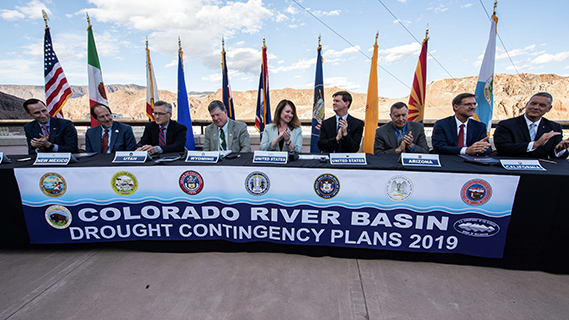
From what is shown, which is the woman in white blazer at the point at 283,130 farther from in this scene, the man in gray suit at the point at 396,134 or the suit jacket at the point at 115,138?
the suit jacket at the point at 115,138

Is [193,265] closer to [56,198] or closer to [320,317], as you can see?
[320,317]

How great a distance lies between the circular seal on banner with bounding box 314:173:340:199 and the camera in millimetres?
1798

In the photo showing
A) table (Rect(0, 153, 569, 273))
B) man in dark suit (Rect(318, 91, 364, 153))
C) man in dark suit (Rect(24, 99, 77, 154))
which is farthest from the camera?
man in dark suit (Rect(318, 91, 364, 153))

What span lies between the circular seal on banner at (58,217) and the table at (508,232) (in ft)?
0.78

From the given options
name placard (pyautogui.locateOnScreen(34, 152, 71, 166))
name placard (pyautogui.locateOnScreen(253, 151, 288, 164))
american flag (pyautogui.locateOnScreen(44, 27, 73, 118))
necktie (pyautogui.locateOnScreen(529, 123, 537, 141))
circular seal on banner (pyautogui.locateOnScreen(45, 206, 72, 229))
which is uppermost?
american flag (pyautogui.locateOnScreen(44, 27, 73, 118))

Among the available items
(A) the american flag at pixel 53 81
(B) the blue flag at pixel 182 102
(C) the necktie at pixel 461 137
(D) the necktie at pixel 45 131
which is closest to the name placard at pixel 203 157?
(D) the necktie at pixel 45 131

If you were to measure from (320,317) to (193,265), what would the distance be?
103cm

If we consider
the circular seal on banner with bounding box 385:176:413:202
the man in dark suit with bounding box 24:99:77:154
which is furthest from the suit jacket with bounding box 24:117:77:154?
the circular seal on banner with bounding box 385:176:413:202

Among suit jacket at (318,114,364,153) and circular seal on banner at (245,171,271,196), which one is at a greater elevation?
suit jacket at (318,114,364,153)

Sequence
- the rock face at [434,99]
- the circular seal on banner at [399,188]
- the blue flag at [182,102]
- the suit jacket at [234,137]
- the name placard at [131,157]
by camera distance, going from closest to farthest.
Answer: the circular seal on banner at [399,188] < the name placard at [131,157] < the suit jacket at [234,137] < the blue flag at [182,102] < the rock face at [434,99]

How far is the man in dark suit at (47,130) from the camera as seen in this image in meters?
2.73

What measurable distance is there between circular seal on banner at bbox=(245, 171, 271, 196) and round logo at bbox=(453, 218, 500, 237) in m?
1.39

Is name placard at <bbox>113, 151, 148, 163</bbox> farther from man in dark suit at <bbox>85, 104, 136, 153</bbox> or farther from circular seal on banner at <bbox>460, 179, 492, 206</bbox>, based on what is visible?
circular seal on banner at <bbox>460, 179, 492, 206</bbox>

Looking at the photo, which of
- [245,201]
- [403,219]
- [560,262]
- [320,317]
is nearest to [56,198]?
[245,201]
